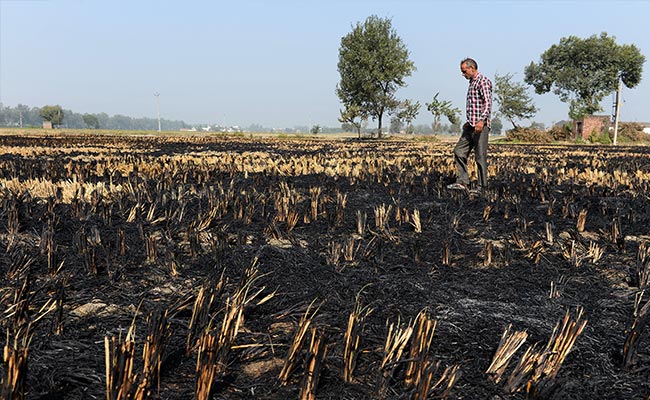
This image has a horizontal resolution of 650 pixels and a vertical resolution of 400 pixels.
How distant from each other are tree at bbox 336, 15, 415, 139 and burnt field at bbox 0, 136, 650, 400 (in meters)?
45.4

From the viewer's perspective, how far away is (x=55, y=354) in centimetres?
218

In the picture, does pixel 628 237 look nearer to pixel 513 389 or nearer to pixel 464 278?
pixel 464 278

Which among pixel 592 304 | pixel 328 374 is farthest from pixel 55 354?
pixel 592 304

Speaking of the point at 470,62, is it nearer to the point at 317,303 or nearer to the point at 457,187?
the point at 457,187

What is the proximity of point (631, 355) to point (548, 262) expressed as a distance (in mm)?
1759

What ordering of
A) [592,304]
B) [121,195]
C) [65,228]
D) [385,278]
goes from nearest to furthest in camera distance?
1. [592,304]
2. [385,278]
3. [65,228]
4. [121,195]

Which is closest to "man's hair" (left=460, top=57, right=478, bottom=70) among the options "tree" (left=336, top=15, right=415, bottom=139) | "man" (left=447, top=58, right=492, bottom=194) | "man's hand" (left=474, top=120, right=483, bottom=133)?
"man" (left=447, top=58, right=492, bottom=194)

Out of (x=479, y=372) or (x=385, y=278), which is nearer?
(x=479, y=372)

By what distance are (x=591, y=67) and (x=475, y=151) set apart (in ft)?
223

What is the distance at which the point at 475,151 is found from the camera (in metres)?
7.73

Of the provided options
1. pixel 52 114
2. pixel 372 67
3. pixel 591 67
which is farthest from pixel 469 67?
pixel 52 114

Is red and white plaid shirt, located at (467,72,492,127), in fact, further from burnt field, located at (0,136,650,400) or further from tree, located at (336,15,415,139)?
tree, located at (336,15,415,139)

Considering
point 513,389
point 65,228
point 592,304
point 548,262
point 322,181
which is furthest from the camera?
point 322,181

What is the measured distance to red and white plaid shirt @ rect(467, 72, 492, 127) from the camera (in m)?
7.47
